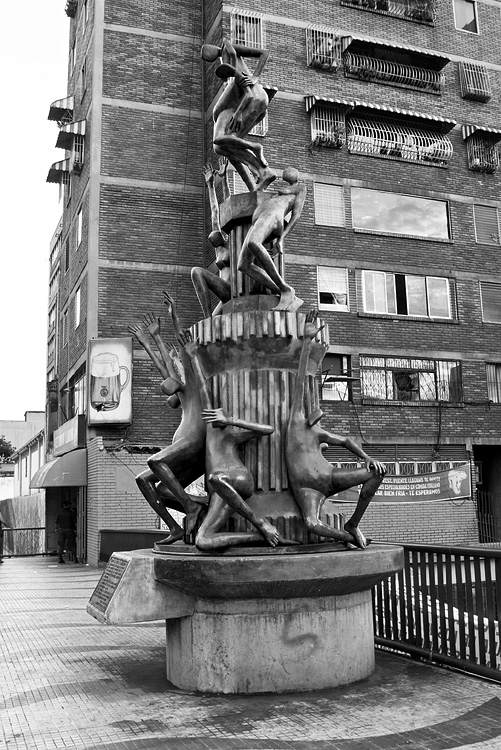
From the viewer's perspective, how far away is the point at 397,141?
26062mm

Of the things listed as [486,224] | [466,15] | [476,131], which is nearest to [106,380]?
[486,224]

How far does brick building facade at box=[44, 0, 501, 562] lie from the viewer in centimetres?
2367

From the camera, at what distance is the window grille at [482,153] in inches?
1072

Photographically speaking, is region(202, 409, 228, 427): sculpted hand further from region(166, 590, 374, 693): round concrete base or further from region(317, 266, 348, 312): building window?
region(317, 266, 348, 312): building window

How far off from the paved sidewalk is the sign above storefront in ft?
50.2

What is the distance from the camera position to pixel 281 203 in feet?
26.1

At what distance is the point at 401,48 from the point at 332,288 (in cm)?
910

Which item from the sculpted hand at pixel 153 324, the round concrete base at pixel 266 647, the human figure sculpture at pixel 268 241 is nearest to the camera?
the round concrete base at pixel 266 647

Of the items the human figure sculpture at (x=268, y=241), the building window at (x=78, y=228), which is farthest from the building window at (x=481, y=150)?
the human figure sculpture at (x=268, y=241)

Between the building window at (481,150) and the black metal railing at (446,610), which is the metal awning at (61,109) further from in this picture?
the black metal railing at (446,610)

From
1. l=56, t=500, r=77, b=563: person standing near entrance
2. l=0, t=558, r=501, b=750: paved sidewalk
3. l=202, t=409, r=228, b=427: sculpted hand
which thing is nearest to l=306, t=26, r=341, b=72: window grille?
l=56, t=500, r=77, b=563: person standing near entrance

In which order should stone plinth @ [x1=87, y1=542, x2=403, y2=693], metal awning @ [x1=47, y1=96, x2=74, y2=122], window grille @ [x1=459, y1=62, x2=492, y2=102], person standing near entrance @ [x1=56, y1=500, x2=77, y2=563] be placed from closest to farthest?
stone plinth @ [x1=87, y1=542, x2=403, y2=693]
person standing near entrance @ [x1=56, y1=500, x2=77, y2=563]
window grille @ [x1=459, y1=62, x2=492, y2=102]
metal awning @ [x1=47, y1=96, x2=74, y2=122]

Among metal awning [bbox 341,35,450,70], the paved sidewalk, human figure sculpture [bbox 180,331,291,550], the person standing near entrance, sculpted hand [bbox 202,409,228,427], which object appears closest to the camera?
the paved sidewalk

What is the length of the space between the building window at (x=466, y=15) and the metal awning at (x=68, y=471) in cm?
2095
